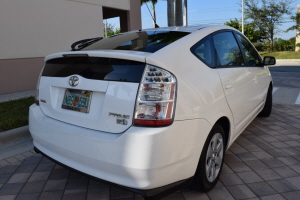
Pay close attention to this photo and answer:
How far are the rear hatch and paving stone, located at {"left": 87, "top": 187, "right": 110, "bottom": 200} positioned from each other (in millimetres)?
789

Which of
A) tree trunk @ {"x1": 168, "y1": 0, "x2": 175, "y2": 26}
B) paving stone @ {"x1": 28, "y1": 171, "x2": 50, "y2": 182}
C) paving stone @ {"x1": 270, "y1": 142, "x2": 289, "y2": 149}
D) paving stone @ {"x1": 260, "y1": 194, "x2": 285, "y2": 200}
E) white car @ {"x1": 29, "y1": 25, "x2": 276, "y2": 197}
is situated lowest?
paving stone @ {"x1": 260, "y1": 194, "x2": 285, "y2": 200}

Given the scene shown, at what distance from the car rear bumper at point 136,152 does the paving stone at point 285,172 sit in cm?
126

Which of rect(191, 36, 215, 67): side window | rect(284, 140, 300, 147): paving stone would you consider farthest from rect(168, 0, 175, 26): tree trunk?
rect(191, 36, 215, 67): side window

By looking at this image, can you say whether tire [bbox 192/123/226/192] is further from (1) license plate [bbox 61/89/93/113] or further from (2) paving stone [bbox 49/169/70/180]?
(2) paving stone [bbox 49/169/70/180]

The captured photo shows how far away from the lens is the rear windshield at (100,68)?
6.76ft

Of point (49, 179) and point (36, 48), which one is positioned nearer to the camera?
point (49, 179)

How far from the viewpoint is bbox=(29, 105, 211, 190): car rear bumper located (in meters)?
1.93

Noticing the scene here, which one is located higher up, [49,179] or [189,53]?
[189,53]

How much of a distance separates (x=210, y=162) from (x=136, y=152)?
991 millimetres

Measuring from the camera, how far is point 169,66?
2.08m

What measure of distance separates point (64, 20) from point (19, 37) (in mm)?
1619

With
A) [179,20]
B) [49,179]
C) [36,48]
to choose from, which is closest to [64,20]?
[36,48]

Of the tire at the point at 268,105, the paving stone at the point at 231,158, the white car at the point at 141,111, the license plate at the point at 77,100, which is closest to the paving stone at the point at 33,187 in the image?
the white car at the point at 141,111

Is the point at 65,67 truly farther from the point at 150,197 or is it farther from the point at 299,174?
the point at 299,174
